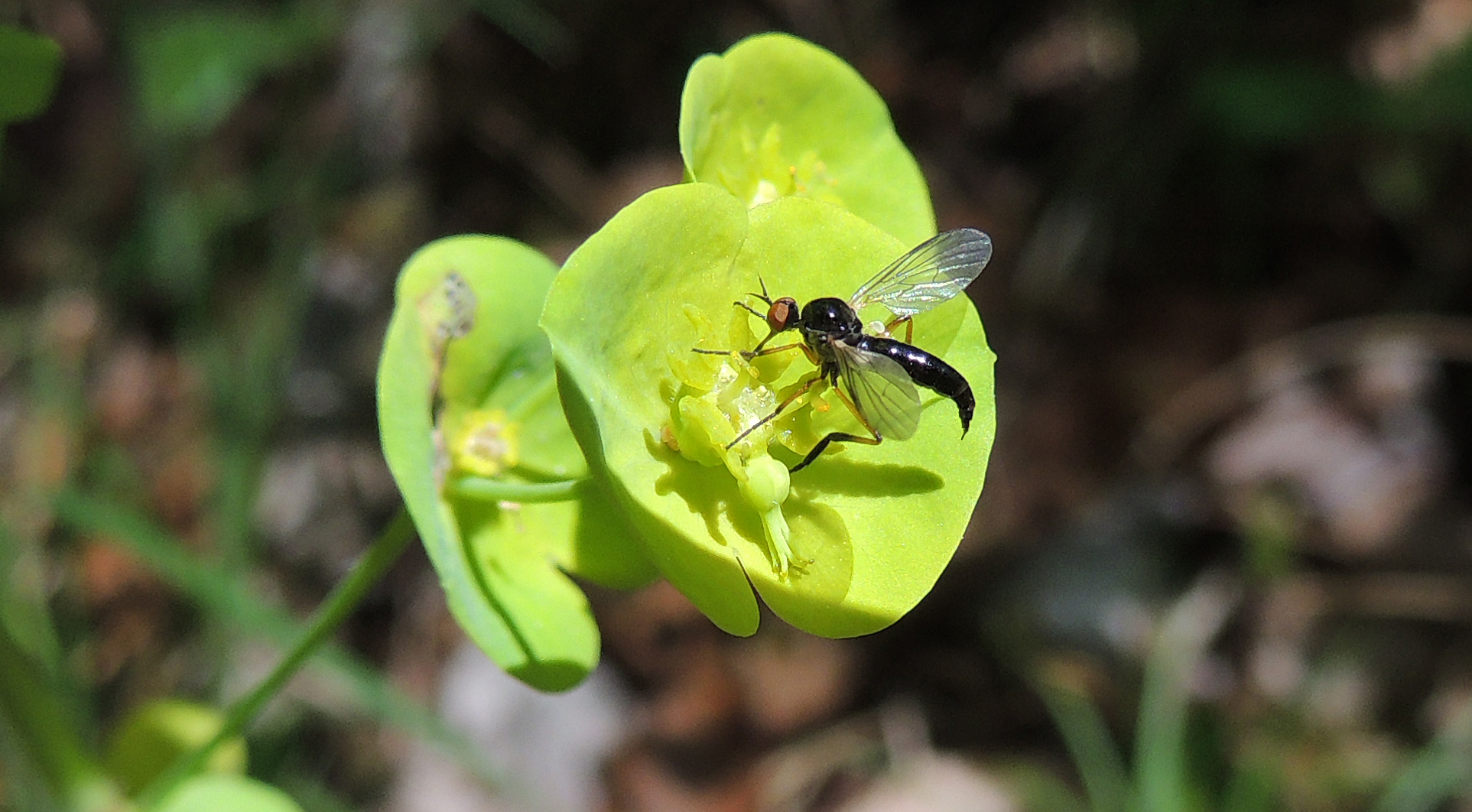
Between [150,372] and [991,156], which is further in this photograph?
[991,156]

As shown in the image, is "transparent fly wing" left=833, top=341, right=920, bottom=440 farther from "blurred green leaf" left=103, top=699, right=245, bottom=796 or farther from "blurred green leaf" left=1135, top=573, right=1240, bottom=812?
"blurred green leaf" left=1135, top=573, right=1240, bottom=812

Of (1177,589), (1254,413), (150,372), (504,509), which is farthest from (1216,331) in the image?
(150,372)

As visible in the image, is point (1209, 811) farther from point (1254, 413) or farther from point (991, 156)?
point (991, 156)

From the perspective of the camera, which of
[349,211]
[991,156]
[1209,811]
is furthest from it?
[991,156]

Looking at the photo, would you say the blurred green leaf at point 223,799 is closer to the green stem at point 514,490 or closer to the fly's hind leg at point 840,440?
the green stem at point 514,490

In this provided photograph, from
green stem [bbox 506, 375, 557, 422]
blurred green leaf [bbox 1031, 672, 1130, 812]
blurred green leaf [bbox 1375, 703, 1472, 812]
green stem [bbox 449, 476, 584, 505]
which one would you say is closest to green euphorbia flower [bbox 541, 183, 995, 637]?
green stem [bbox 449, 476, 584, 505]
